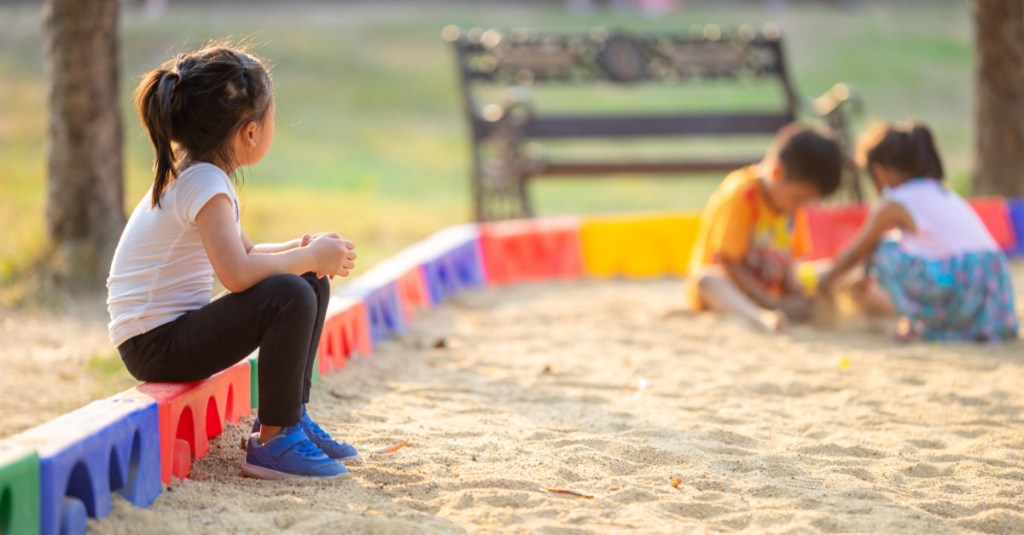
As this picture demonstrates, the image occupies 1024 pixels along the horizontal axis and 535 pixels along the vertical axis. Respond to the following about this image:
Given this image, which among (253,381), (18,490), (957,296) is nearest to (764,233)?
(957,296)

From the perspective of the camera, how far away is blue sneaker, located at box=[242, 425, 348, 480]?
2.70m

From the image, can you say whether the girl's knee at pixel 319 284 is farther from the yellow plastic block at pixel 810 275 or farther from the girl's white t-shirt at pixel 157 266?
the yellow plastic block at pixel 810 275

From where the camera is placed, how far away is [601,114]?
8.28m

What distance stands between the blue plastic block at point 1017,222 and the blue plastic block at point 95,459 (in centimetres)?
558

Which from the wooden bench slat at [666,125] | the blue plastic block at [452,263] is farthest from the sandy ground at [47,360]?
the wooden bench slat at [666,125]

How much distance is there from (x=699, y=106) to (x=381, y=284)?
12799 mm

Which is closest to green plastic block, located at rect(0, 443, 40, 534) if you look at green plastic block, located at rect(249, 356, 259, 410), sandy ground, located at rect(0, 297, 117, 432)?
green plastic block, located at rect(249, 356, 259, 410)

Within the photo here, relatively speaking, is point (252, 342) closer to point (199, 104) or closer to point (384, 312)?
point (199, 104)

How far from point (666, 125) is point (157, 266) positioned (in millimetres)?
5828

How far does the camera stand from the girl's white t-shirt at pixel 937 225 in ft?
15.2

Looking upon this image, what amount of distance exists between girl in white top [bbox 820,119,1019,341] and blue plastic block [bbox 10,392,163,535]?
3.20 meters

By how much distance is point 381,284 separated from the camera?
4523mm

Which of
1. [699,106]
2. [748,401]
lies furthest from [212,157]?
[699,106]

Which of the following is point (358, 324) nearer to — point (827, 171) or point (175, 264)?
point (175, 264)
